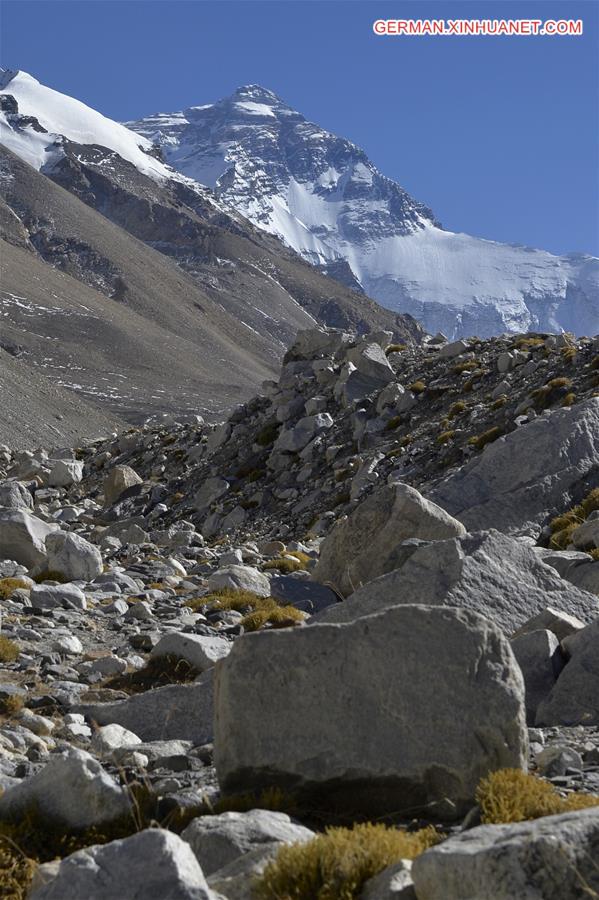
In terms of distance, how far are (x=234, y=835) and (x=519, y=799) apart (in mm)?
1658

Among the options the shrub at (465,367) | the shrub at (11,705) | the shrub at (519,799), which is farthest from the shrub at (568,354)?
the shrub at (519,799)

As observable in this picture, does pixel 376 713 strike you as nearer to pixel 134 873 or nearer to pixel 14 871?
pixel 134 873

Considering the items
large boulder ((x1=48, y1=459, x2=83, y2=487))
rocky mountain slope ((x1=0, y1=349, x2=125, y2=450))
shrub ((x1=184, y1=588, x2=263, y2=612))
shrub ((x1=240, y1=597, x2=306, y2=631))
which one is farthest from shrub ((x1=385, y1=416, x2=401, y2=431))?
rocky mountain slope ((x1=0, y1=349, x2=125, y2=450))

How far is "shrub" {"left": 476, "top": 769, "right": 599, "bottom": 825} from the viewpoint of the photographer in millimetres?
5840

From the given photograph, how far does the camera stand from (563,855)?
15.3 ft

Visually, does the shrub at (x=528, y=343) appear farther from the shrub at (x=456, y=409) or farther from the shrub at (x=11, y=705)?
the shrub at (x=11, y=705)

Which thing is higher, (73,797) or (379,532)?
(379,532)

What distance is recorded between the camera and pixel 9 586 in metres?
15.0

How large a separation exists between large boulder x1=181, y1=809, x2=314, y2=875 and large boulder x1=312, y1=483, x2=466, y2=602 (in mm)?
8262

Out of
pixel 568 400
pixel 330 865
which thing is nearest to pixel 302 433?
pixel 568 400

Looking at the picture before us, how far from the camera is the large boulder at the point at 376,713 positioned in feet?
21.6

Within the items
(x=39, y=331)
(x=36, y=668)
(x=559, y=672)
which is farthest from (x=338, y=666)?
(x=39, y=331)

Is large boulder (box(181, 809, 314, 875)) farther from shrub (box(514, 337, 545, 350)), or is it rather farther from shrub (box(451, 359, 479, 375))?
shrub (box(514, 337, 545, 350))

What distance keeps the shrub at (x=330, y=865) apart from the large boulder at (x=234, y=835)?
235mm
